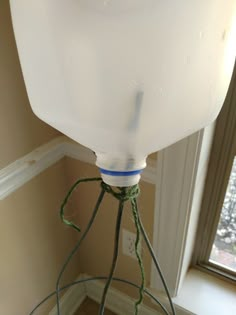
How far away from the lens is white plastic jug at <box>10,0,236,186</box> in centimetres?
32

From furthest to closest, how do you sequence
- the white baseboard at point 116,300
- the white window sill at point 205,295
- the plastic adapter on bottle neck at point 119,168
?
1. the white baseboard at point 116,300
2. the white window sill at point 205,295
3. the plastic adapter on bottle neck at point 119,168

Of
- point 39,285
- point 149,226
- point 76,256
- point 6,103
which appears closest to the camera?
point 6,103

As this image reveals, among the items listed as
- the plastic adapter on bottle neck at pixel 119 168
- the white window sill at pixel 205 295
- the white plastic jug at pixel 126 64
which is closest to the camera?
the white plastic jug at pixel 126 64

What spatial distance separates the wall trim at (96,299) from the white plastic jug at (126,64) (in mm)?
910

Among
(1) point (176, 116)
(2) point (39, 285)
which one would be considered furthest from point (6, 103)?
(2) point (39, 285)

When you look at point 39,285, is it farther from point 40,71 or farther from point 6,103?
point 40,71

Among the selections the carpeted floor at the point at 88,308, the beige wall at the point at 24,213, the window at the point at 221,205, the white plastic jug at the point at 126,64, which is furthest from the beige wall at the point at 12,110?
the carpeted floor at the point at 88,308

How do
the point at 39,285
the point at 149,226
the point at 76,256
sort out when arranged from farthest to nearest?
1. the point at 76,256
2. the point at 39,285
3. the point at 149,226

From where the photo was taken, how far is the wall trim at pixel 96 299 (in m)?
1.16

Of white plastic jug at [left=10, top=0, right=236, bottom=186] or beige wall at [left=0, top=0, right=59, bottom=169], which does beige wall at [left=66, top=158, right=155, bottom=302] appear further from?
white plastic jug at [left=10, top=0, right=236, bottom=186]

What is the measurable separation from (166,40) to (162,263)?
77 centimetres

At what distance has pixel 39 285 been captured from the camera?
3.29 ft

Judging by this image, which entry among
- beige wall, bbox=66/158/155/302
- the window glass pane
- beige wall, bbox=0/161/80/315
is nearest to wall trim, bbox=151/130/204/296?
beige wall, bbox=66/158/155/302

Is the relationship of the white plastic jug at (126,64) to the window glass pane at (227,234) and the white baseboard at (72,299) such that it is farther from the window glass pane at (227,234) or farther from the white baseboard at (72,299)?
the white baseboard at (72,299)
